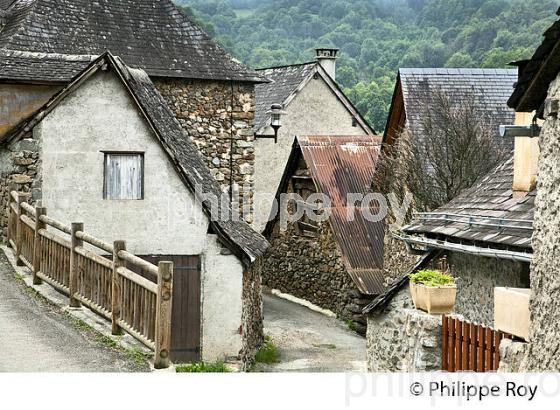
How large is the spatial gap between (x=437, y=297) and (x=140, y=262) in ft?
9.18

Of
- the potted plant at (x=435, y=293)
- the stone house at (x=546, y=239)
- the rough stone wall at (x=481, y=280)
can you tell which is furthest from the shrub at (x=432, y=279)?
the stone house at (x=546, y=239)

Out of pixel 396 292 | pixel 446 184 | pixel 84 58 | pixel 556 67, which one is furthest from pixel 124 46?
pixel 556 67

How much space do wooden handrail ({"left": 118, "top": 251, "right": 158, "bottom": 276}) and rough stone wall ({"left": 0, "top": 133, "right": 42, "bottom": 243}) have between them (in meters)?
5.88

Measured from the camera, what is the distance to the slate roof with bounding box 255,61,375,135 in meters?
28.0

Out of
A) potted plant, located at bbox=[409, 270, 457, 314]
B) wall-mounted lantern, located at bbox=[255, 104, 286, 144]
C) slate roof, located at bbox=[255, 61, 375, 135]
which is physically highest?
slate roof, located at bbox=[255, 61, 375, 135]

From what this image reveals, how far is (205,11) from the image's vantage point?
60219 mm

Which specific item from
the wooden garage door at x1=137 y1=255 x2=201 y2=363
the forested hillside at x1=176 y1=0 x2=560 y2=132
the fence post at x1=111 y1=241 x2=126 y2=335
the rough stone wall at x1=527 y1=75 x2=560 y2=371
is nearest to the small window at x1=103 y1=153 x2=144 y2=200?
the wooden garage door at x1=137 y1=255 x2=201 y2=363

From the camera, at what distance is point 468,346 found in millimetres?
7988

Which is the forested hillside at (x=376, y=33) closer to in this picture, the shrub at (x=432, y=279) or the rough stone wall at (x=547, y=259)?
the shrub at (x=432, y=279)

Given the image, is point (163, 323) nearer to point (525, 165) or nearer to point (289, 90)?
point (525, 165)

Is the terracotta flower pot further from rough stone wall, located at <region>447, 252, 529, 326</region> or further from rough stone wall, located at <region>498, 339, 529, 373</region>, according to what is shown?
rough stone wall, located at <region>498, 339, 529, 373</region>

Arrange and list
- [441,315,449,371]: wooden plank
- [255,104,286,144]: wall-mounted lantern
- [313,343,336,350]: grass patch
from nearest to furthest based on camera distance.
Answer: [441,315,449,371]: wooden plank → [313,343,336,350]: grass patch → [255,104,286,144]: wall-mounted lantern

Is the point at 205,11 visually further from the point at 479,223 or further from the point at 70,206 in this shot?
the point at 479,223

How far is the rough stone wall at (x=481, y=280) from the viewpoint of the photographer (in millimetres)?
10594
